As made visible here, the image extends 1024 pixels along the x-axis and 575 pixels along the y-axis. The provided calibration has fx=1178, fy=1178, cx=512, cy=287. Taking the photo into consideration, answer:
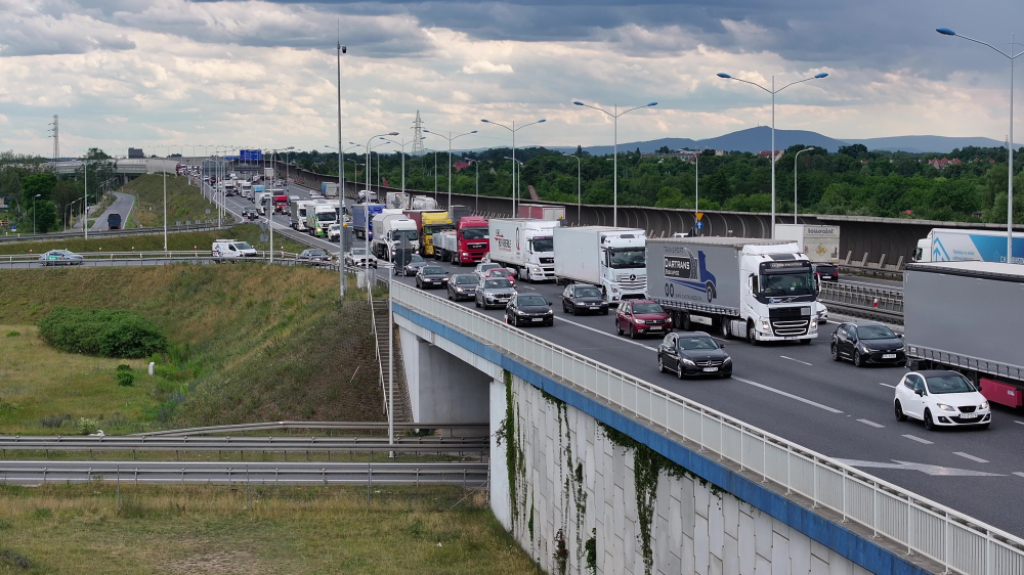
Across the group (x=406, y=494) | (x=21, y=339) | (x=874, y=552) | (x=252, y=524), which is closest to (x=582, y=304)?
(x=406, y=494)

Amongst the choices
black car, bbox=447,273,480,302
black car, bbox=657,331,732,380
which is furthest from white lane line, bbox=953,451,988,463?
black car, bbox=447,273,480,302

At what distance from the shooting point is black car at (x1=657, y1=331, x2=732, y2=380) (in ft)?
102

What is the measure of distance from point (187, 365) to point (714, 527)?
58.9m

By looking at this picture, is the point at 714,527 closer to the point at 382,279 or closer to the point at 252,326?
the point at 382,279

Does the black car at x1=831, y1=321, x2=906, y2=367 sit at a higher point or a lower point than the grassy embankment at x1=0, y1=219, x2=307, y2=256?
lower

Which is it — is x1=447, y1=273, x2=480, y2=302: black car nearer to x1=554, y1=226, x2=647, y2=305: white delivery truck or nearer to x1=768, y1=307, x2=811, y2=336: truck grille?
x1=554, y1=226, x2=647, y2=305: white delivery truck

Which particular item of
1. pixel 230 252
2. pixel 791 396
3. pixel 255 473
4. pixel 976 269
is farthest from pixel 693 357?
pixel 230 252

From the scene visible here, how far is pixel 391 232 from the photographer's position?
79.1m

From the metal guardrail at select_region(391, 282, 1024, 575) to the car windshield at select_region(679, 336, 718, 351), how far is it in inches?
168

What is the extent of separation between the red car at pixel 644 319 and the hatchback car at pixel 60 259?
62.1m

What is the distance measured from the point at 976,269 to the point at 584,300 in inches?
829

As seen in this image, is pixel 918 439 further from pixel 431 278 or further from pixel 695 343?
pixel 431 278

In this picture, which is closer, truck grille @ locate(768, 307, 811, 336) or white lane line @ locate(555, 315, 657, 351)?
truck grille @ locate(768, 307, 811, 336)

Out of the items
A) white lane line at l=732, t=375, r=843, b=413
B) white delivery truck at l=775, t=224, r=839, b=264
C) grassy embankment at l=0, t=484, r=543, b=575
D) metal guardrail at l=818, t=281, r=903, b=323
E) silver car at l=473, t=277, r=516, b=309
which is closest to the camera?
white lane line at l=732, t=375, r=843, b=413
